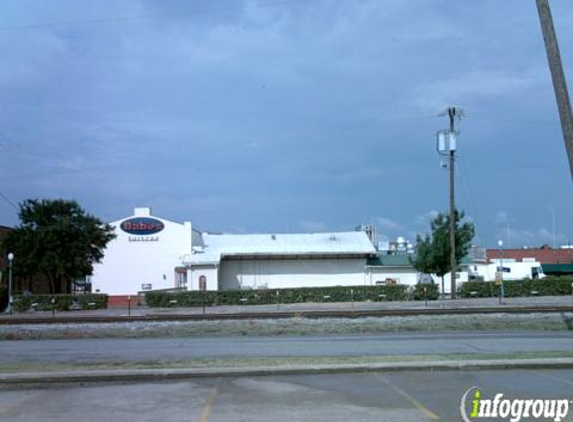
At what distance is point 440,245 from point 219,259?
1947cm

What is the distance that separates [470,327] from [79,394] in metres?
17.5

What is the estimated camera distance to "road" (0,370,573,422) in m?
9.12

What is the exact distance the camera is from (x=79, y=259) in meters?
54.9

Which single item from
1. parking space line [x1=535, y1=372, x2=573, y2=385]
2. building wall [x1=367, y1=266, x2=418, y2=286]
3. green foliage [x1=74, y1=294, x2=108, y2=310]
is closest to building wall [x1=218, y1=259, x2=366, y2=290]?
building wall [x1=367, y1=266, x2=418, y2=286]

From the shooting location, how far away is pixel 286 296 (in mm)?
50281

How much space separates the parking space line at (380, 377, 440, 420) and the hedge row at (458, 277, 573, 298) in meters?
41.2

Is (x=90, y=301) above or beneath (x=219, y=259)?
beneath

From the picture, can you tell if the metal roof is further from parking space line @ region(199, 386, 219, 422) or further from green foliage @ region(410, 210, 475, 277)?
parking space line @ region(199, 386, 219, 422)

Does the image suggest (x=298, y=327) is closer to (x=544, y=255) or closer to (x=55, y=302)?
(x=55, y=302)

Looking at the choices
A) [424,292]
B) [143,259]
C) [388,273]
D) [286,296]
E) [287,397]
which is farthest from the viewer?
[143,259]

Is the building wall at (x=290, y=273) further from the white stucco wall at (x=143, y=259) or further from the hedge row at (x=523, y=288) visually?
the hedge row at (x=523, y=288)

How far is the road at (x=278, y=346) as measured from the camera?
17.3m

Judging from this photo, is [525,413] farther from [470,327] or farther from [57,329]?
[57,329]

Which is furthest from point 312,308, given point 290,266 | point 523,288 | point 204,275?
point 290,266
